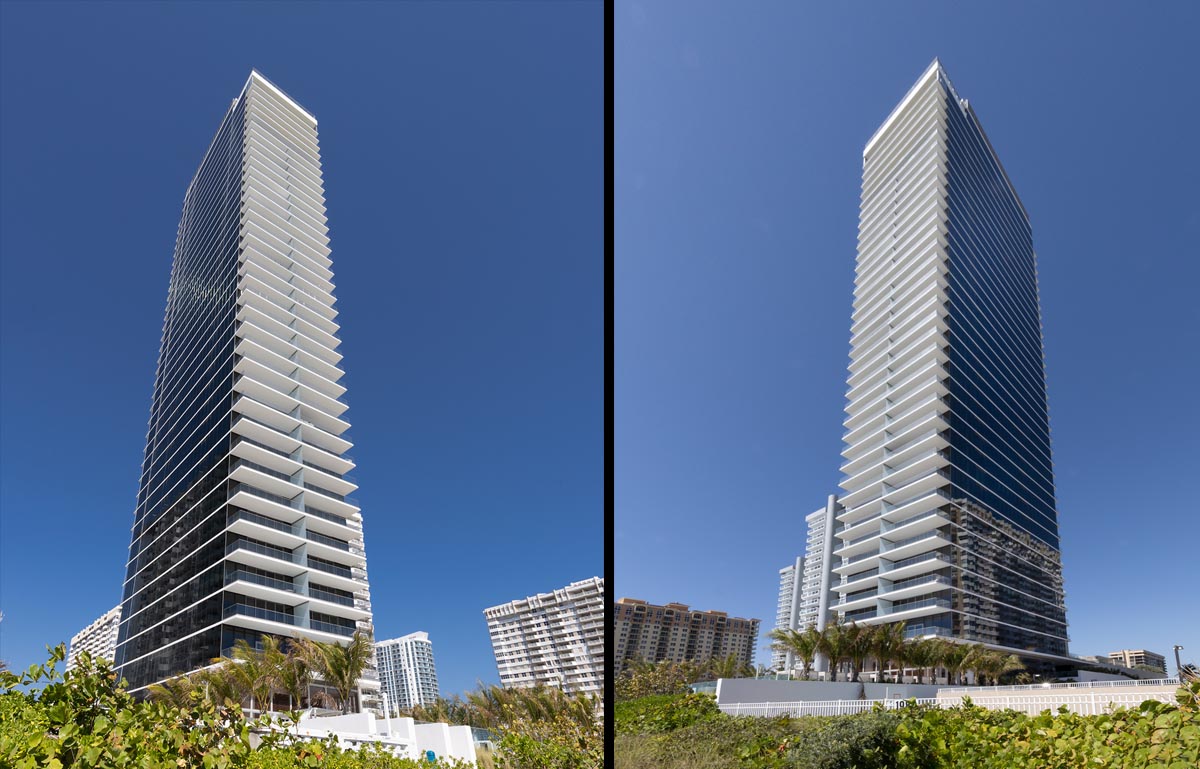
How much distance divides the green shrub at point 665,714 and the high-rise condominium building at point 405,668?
6.38 m

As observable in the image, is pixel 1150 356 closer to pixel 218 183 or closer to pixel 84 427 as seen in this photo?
pixel 84 427

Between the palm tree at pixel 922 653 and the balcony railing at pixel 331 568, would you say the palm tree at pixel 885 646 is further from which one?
the balcony railing at pixel 331 568

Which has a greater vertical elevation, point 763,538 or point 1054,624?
point 763,538

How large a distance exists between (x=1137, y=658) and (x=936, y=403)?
464 inches

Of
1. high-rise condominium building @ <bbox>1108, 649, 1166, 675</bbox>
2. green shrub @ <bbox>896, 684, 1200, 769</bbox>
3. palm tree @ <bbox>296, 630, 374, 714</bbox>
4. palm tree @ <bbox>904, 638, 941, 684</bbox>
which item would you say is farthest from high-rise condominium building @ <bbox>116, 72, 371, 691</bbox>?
high-rise condominium building @ <bbox>1108, 649, 1166, 675</bbox>

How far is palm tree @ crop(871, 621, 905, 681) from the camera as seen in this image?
9438mm

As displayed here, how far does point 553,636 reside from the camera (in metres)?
12.0

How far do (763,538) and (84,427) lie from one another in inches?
725

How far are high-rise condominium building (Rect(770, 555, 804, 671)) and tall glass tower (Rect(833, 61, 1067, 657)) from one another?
103cm

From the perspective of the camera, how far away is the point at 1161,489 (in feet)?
21.2

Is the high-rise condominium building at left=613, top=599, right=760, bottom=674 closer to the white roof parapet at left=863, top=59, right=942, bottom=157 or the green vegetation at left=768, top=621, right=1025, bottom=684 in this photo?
the green vegetation at left=768, top=621, right=1025, bottom=684

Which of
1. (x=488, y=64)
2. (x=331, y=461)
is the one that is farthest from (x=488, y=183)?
(x=331, y=461)

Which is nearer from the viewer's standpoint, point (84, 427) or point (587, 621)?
point (587, 621)

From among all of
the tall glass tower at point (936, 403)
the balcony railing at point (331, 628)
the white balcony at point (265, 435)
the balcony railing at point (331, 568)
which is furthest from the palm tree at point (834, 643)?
the white balcony at point (265, 435)
